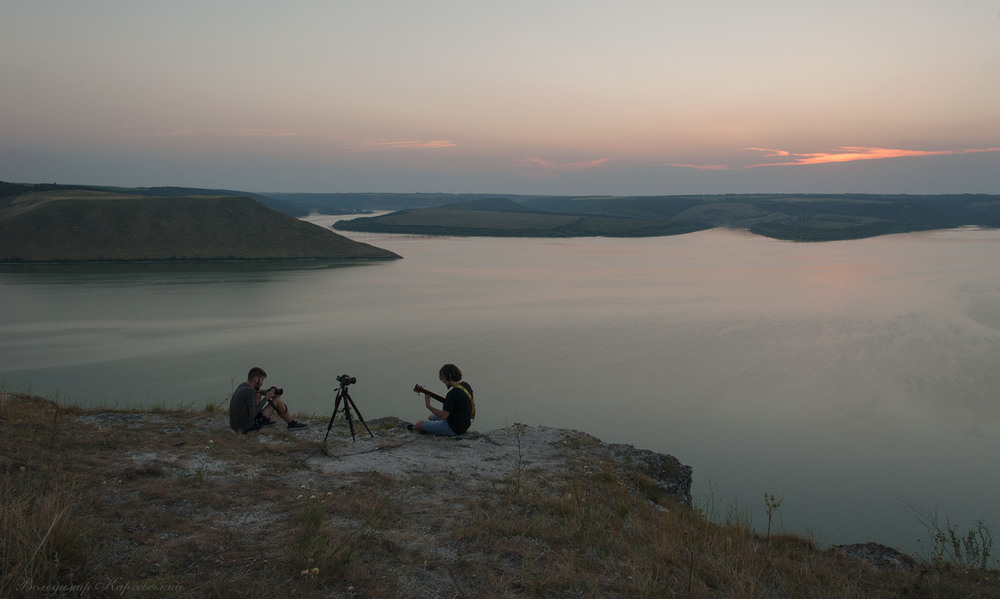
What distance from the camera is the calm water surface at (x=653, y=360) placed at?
9.76 metres

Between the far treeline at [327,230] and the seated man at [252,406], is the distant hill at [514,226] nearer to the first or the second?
the far treeline at [327,230]

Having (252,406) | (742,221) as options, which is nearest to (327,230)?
(252,406)

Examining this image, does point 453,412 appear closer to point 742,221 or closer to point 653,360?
point 653,360

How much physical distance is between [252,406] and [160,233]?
169ft

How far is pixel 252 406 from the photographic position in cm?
716

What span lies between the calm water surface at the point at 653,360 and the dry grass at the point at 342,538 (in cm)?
288

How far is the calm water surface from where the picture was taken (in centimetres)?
976

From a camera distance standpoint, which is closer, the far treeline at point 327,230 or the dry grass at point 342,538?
the dry grass at point 342,538

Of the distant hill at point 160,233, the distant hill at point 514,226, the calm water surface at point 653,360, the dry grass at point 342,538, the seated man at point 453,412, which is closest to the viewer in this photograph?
the dry grass at point 342,538

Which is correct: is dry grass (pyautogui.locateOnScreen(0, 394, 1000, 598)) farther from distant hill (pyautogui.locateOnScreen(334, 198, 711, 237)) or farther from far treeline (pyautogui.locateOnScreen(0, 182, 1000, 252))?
distant hill (pyautogui.locateOnScreen(334, 198, 711, 237))

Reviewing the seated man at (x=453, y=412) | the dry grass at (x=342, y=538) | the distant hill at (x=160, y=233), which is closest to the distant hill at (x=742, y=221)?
the distant hill at (x=160, y=233)

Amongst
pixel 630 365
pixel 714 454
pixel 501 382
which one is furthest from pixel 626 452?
pixel 630 365

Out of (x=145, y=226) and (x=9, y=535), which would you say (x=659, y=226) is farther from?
(x=9, y=535)

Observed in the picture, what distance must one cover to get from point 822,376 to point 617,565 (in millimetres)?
14445
